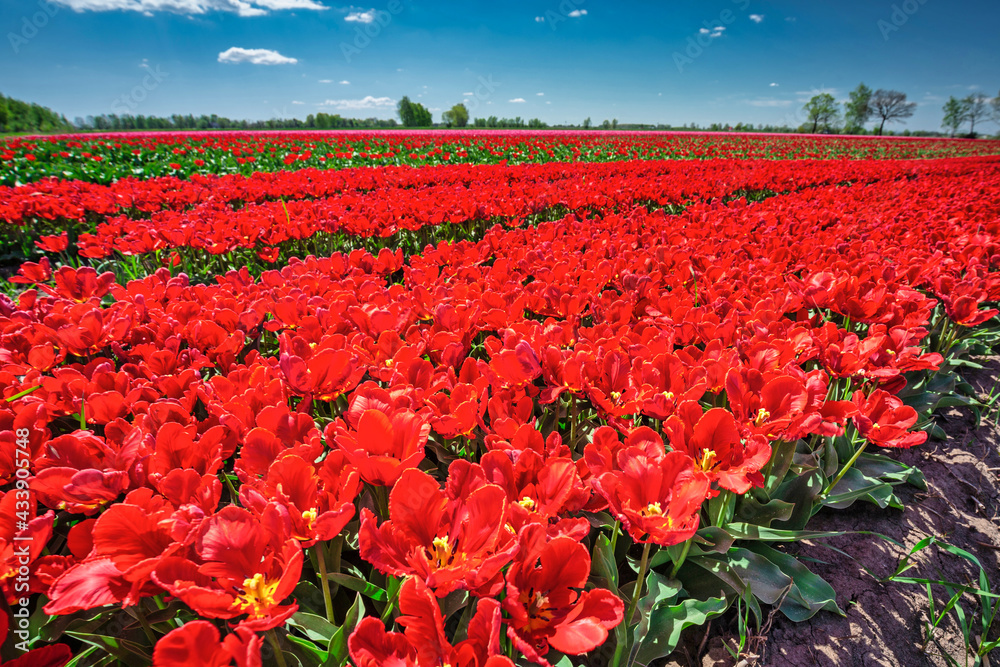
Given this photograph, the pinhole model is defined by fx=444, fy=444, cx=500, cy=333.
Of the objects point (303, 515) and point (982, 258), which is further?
point (982, 258)

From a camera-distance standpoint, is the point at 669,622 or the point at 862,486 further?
the point at 862,486

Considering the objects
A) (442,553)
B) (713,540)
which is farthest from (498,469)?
(713,540)

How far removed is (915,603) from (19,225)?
27.7ft

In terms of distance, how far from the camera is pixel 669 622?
Answer: 132 centimetres

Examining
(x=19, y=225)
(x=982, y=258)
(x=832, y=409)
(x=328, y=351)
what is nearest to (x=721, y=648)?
(x=832, y=409)

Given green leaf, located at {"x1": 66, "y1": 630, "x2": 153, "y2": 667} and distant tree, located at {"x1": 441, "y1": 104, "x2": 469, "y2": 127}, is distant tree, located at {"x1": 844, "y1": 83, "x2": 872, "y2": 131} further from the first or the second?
green leaf, located at {"x1": 66, "y1": 630, "x2": 153, "y2": 667}

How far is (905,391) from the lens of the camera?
2.50 m

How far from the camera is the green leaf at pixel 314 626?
39.8 inches

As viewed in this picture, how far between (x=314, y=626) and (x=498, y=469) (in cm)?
57

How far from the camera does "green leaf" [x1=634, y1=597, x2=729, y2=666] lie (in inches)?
49.5

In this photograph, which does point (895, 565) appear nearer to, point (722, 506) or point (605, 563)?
point (722, 506)

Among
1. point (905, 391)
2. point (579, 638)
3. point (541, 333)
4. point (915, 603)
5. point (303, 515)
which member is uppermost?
point (541, 333)

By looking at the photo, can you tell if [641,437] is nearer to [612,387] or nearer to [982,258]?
[612,387]

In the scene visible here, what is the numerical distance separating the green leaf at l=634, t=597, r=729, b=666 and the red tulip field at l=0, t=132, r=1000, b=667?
1 centimetres
